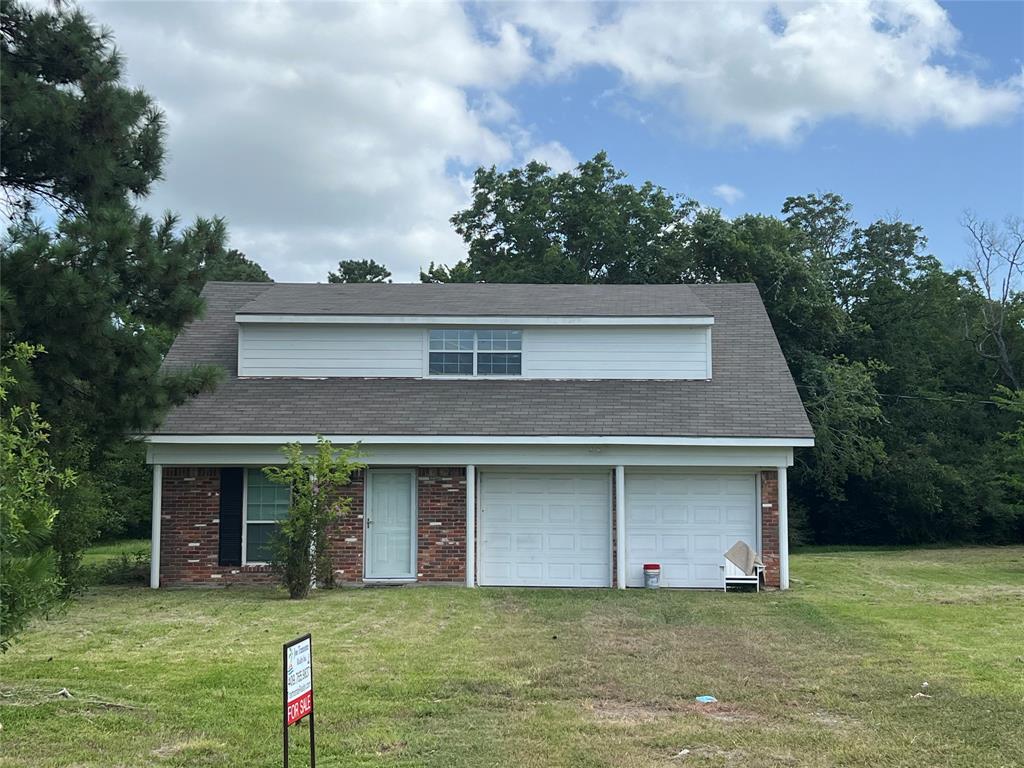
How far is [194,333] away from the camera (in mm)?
18469

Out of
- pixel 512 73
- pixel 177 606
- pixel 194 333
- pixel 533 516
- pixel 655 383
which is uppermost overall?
pixel 512 73

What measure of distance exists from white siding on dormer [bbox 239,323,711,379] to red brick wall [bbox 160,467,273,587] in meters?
2.55

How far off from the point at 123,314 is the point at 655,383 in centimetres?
917

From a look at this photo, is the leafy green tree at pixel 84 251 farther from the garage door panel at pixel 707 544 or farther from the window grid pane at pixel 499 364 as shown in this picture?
the garage door panel at pixel 707 544

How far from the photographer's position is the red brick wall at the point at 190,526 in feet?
50.3

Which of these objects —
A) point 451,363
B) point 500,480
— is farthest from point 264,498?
point 451,363

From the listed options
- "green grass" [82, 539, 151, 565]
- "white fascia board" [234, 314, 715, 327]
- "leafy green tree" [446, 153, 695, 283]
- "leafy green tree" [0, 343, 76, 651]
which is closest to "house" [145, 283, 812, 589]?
"white fascia board" [234, 314, 715, 327]

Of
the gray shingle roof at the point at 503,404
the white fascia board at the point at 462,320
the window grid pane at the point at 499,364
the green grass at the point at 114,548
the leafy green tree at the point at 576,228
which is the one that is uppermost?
the leafy green tree at the point at 576,228

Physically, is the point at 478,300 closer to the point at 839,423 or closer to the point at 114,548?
the point at 839,423

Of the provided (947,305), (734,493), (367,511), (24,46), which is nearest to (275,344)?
(367,511)

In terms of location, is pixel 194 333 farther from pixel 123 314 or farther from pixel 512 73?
pixel 512 73

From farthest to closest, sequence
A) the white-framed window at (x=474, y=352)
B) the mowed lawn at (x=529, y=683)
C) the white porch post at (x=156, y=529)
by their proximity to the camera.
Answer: the white-framed window at (x=474, y=352) → the white porch post at (x=156, y=529) → the mowed lawn at (x=529, y=683)

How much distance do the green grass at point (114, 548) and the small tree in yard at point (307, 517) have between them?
978cm

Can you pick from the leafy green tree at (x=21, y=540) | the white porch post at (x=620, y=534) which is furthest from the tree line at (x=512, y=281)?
the white porch post at (x=620, y=534)
